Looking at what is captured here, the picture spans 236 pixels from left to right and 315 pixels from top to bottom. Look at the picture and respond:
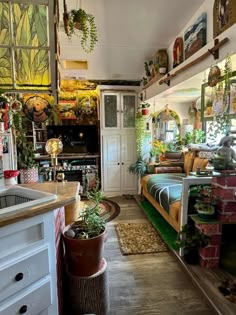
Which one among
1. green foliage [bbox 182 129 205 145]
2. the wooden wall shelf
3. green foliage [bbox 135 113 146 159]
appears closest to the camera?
the wooden wall shelf

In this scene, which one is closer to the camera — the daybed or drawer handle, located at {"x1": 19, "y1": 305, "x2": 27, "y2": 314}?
drawer handle, located at {"x1": 19, "y1": 305, "x2": 27, "y2": 314}

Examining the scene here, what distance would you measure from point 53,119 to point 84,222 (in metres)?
3.80

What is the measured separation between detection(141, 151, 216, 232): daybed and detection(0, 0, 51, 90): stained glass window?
2041 millimetres

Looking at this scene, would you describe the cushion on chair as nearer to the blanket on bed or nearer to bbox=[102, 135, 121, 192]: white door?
the blanket on bed

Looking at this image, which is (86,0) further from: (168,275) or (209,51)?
(168,275)

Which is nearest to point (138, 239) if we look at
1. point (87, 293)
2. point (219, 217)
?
point (219, 217)

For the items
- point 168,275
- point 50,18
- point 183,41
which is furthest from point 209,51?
point 168,275

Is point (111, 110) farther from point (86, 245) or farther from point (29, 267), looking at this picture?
point (29, 267)

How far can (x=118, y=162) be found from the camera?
535 centimetres

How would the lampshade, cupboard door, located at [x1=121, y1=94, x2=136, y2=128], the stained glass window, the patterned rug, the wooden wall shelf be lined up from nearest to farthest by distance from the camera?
1. the stained glass window
2. the wooden wall shelf
3. the lampshade
4. the patterned rug
5. cupboard door, located at [x1=121, y1=94, x2=136, y2=128]

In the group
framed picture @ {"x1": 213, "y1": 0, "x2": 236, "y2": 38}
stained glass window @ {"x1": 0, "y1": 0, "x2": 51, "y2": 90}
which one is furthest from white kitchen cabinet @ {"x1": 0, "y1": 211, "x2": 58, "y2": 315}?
framed picture @ {"x1": 213, "y1": 0, "x2": 236, "y2": 38}

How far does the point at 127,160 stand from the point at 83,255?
3729 mm

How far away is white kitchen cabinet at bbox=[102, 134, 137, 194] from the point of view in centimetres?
529

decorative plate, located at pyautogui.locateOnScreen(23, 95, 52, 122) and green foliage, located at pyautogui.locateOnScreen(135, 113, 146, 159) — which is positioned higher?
decorative plate, located at pyautogui.locateOnScreen(23, 95, 52, 122)
